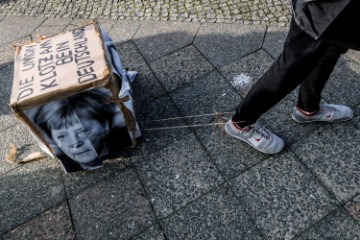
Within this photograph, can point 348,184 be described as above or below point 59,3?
below

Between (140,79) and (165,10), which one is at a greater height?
(165,10)

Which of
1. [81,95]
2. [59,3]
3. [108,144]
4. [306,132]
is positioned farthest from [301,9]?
[59,3]

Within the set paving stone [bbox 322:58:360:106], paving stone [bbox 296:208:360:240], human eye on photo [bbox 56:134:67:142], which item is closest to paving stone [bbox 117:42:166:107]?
human eye on photo [bbox 56:134:67:142]

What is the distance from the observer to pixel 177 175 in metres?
2.38

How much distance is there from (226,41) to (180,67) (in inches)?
23.1

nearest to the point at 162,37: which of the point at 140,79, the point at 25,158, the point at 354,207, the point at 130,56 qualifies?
the point at 130,56

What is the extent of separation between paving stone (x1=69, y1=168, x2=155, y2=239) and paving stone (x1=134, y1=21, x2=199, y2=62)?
1.43 meters

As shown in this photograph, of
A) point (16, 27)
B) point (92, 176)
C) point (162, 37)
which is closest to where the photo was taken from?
point (92, 176)

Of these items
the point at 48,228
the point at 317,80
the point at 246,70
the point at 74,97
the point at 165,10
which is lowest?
the point at 48,228

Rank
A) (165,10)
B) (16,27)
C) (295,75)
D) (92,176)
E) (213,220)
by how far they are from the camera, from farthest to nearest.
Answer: (16,27), (165,10), (92,176), (213,220), (295,75)

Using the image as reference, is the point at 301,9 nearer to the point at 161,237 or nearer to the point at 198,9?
the point at 161,237

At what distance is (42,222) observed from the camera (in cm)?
228

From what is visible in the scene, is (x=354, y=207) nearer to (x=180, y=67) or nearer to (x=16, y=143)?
(x=180, y=67)

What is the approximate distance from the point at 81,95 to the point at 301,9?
1368 mm
